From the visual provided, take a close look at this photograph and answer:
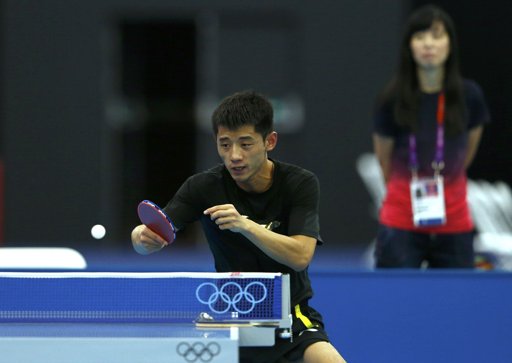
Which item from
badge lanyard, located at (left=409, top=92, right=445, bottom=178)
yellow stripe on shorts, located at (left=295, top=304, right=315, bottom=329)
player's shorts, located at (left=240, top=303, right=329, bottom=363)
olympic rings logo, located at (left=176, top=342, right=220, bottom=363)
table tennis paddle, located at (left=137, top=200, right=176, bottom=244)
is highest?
badge lanyard, located at (left=409, top=92, right=445, bottom=178)

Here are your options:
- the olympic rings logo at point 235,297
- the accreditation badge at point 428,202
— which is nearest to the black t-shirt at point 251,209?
the olympic rings logo at point 235,297

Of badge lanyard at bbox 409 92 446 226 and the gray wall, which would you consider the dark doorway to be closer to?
the gray wall

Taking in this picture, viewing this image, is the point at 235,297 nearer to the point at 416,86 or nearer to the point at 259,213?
the point at 259,213

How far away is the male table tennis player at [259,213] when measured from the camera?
11.0ft

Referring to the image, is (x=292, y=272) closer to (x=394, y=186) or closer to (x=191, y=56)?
(x=394, y=186)

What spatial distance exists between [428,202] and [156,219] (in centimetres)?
172

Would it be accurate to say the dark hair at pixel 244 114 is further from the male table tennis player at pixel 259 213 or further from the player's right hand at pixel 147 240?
the player's right hand at pixel 147 240

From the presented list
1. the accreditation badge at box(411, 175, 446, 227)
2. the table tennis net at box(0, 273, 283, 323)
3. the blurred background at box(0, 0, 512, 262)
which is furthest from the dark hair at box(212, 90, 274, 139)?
the blurred background at box(0, 0, 512, 262)

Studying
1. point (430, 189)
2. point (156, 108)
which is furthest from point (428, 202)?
point (156, 108)

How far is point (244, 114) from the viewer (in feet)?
11.2

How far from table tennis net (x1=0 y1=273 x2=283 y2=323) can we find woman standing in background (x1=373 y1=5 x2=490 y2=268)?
135 centimetres

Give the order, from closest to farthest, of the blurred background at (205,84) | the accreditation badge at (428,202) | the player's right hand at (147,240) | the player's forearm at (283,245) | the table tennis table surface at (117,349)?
the table tennis table surface at (117,349), the player's forearm at (283,245), the player's right hand at (147,240), the accreditation badge at (428,202), the blurred background at (205,84)

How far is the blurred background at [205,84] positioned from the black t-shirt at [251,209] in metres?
7.47

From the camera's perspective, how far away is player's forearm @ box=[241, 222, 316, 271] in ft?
10.6
